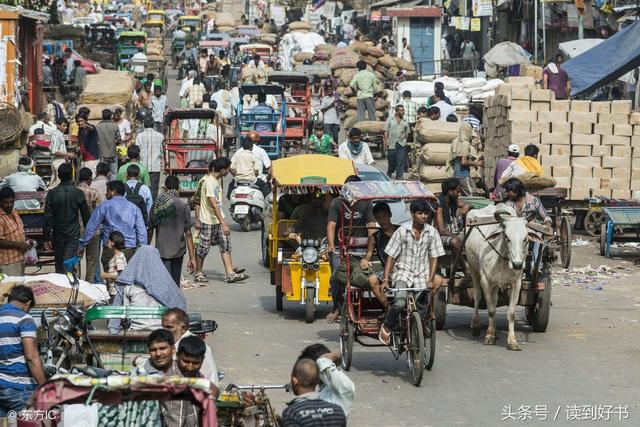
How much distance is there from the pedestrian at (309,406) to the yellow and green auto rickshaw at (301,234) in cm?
724

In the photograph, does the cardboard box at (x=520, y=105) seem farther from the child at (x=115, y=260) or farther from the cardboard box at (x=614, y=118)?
the child at (x=115, y=260)

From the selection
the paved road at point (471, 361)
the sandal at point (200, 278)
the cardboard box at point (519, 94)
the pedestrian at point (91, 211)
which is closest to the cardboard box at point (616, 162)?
the cardboard box at point (519, 94)

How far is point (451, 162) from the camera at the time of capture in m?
21.8

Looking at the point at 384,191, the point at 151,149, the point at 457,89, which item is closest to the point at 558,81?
the point at 457,89

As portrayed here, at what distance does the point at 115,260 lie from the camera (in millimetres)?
13031

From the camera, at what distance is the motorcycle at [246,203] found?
70.6 ft

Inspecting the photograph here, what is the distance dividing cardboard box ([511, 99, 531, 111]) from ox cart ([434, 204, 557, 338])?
285 inches

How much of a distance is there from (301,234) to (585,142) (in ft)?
23.8

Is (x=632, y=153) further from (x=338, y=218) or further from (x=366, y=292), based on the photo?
(x=366, y=292)

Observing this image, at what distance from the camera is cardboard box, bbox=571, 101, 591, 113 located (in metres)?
21.0

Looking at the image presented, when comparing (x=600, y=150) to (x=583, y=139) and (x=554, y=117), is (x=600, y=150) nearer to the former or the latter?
(x=583, y=139)

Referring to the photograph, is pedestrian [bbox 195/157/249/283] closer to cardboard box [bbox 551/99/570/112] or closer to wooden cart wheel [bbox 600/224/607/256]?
wooden cart wheel [bbox 600/224/607/256]

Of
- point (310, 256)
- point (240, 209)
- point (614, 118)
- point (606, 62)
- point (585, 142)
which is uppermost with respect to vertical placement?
point (606, 62)

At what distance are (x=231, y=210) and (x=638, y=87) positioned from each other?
9626 millimetres
